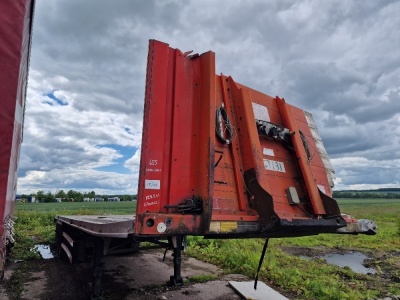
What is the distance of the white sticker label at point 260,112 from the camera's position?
13.3 feet

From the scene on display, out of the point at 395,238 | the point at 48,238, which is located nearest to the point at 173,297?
the point at 48,238

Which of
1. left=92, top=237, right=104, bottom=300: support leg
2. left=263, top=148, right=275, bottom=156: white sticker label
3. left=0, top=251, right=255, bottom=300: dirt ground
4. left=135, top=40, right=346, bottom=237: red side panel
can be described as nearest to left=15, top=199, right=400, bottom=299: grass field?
left=0, top=251, right=255, bottom=300: dirt ground

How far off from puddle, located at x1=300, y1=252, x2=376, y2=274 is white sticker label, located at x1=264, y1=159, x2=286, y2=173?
7283 mm

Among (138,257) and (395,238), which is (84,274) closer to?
(138,257)

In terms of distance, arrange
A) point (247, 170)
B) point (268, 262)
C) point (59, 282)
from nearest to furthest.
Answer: point (247, 170), point (59, 282), point (268, 262)

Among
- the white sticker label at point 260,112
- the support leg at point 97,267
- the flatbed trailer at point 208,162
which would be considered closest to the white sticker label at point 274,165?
the flatbed trailer at point 208,162

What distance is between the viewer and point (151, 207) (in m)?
2.85

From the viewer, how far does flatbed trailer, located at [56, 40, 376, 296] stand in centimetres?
292

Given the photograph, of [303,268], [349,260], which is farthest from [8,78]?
[349,260]

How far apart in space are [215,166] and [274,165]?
0.99 m

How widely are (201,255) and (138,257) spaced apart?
1.71 meters

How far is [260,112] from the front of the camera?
13.5 ft

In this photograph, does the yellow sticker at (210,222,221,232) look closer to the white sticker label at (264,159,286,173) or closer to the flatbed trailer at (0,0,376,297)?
the flatbed trailer at (0,0,376,297)

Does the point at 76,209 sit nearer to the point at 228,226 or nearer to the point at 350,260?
the point at 350,260
